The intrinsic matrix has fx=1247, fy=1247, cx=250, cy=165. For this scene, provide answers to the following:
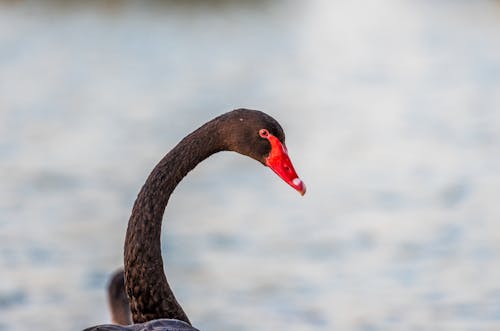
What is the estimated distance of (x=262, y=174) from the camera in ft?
38.0

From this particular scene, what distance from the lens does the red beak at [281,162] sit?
4301 mm

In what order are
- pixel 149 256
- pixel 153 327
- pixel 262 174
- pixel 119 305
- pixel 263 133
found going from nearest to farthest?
pixel 153 327, pixel 149 256, pixel 263 133, pixel 119 305, pixel 262 174

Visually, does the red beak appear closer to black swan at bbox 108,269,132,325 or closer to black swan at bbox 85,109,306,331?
black swan at bbox 85,109,306,331

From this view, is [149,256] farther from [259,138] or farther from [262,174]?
[262,174]

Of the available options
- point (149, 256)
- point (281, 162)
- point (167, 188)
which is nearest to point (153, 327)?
point (149, 256)

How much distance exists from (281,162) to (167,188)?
1.33ft

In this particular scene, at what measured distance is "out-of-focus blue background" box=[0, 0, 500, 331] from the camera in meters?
8.02

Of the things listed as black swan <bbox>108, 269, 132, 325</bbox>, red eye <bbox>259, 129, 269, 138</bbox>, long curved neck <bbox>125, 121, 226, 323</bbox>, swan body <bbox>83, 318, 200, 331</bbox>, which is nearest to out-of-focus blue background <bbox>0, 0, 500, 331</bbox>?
black swan <bbox>108, 269, 132, 325</bbox>

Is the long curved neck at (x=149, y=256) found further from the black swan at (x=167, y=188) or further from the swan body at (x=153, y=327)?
the swan body at (x=153, y=327)

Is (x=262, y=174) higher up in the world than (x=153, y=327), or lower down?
higher up

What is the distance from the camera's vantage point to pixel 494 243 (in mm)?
9539

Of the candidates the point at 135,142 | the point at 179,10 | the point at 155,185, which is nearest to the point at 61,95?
the point at 135,142

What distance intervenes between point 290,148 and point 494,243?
3165 mm

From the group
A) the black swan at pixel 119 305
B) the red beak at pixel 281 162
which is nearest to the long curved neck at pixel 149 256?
the red beak at pixel 281 162
